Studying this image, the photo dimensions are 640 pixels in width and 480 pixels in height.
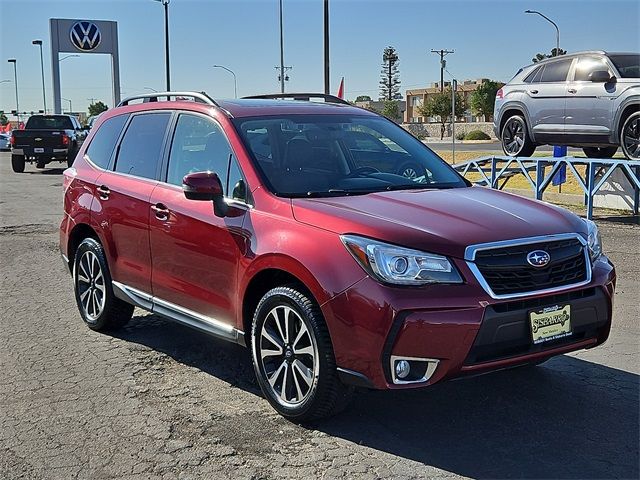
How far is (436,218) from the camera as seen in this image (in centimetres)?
401

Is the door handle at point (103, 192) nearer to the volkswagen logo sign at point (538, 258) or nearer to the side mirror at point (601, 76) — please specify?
the volkswagen logo sign at point (538, 258)

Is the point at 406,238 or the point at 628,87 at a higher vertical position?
the point at 628,87

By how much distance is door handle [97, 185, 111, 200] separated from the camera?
588cm

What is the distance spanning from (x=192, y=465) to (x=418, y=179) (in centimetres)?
239

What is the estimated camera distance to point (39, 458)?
386cm

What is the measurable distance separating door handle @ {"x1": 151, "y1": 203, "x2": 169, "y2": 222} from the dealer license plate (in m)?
2.52

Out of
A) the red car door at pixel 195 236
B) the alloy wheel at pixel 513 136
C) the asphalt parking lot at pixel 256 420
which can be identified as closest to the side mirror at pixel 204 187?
the red car door at pixel 195 236

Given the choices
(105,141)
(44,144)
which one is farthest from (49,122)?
(105,141)

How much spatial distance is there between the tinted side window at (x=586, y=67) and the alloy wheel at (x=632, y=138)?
3.38 feet

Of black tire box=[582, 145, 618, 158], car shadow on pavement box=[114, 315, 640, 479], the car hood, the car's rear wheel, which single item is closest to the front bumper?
the car hood

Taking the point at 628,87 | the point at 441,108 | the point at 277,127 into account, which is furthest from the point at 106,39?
the point at 441,108

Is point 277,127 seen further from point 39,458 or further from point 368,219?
point 39,458

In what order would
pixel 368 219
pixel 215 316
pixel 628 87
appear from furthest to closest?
1. pixel 628 87
2. pixel 215 316
3. pixel 368 219

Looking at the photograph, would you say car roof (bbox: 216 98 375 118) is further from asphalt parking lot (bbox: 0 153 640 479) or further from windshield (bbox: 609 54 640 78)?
windshield (bbox: 609 54 640 78)
